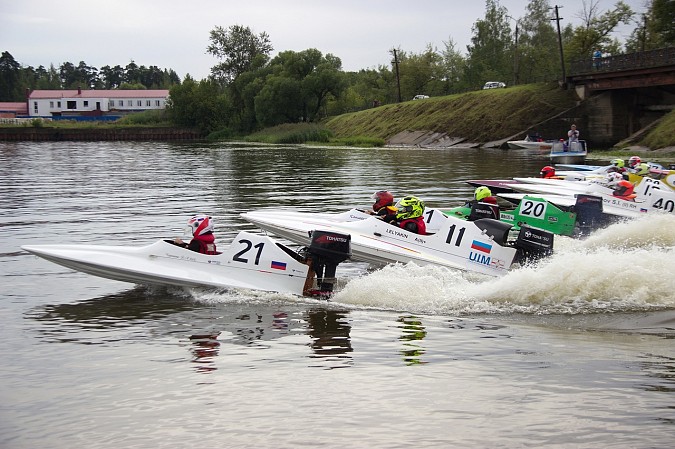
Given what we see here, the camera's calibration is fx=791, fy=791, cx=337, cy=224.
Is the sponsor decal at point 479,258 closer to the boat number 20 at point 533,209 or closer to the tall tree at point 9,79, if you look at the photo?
the boat number 20 at point 533,209

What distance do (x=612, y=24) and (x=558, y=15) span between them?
12.4 m

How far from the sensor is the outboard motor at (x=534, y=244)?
13.7m

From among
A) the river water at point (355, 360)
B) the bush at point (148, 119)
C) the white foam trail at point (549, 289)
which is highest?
the bush at point (148, 119)

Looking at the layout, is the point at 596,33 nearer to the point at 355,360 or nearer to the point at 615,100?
the point at 615,100

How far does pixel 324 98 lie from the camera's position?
9962cm

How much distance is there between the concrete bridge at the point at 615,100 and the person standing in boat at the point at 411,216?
45506mm

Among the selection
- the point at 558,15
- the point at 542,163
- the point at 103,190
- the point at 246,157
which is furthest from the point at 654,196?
the point at 558,15

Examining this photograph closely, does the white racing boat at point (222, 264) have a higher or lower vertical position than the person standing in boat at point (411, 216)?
lower

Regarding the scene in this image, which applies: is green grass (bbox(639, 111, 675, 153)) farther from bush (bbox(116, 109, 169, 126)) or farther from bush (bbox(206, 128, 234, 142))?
bush (bbox(116, 109, 169, 126))

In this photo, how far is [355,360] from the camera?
362 inches

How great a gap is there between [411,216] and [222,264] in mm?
3988

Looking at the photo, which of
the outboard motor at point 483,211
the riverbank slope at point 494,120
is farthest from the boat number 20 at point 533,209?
the riverbank slope at point 494,120

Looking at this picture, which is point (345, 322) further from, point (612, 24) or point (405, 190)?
point (612, 24)

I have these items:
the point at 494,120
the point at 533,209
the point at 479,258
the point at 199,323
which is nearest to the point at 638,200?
the point at 533,209
